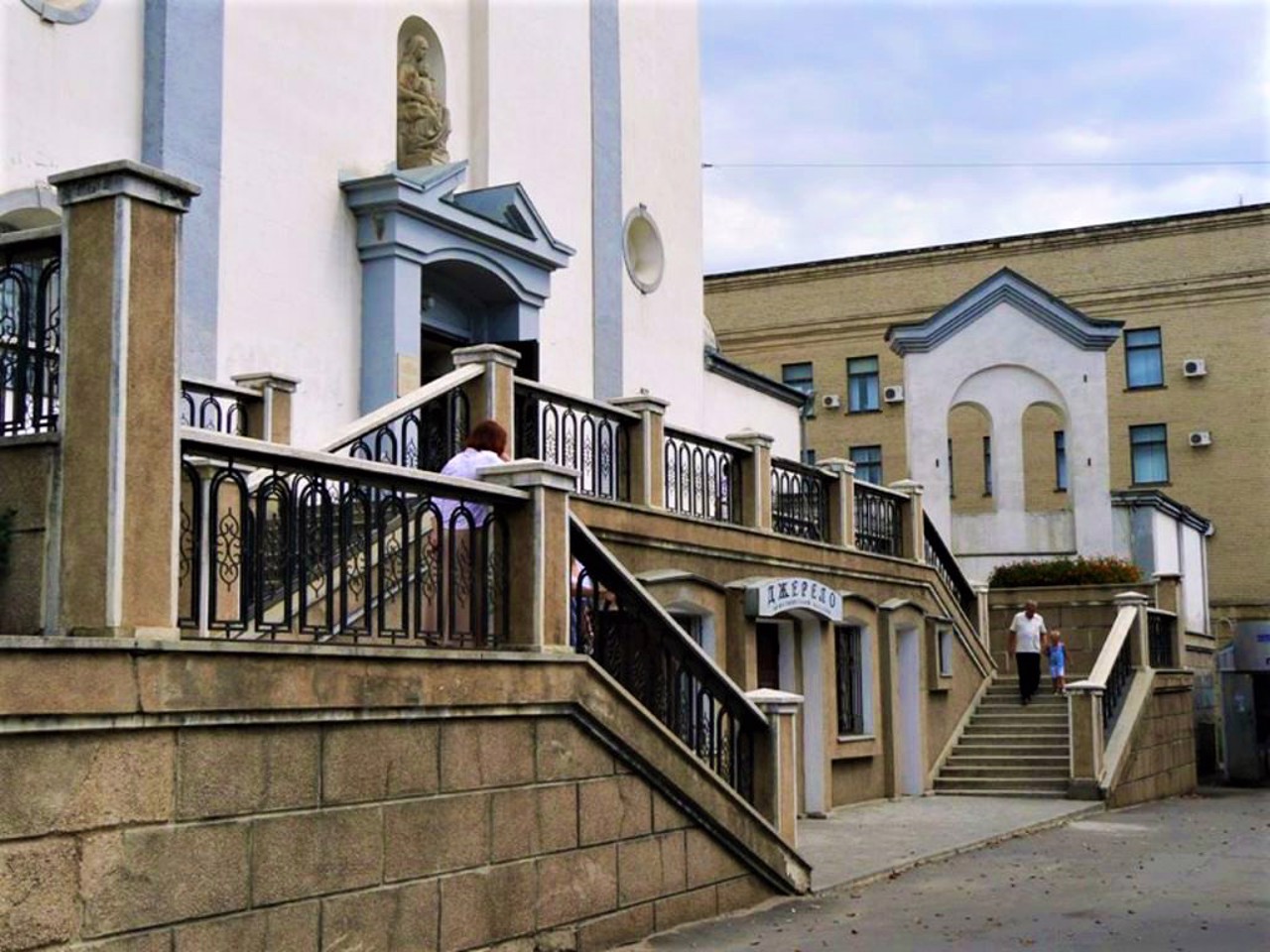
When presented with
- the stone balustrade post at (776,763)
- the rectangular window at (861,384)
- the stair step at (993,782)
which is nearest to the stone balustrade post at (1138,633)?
the stair step at (993,782)

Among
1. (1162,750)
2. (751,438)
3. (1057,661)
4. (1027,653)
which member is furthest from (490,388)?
(1162,750)

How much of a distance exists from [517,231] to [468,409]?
5.22 m

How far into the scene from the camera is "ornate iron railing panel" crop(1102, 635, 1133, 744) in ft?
75.6

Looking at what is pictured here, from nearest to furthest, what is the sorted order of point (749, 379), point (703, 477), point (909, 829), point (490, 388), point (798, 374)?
point (490, 388), point (703, 477), point (909, 829), point (749, 379), point (798, 374)

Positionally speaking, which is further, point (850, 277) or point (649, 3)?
point (850, 277)

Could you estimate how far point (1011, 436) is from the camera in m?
31.4

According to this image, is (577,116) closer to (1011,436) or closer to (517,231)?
(517,231)

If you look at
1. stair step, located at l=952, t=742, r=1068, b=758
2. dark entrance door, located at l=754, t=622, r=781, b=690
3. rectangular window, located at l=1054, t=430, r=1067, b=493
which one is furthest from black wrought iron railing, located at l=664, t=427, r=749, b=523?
rectangular window, located at l=1054, t=430, r=1067, b=493

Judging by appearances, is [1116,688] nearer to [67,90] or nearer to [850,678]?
[850,678]

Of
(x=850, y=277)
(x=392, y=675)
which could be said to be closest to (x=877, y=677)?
→ (x=392, y=675)

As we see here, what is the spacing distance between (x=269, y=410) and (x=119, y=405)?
7075mm

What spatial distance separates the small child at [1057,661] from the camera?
81.5 feet

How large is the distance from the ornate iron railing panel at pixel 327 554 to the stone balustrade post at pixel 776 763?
312 centimetres

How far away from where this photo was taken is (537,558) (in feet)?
35.3
